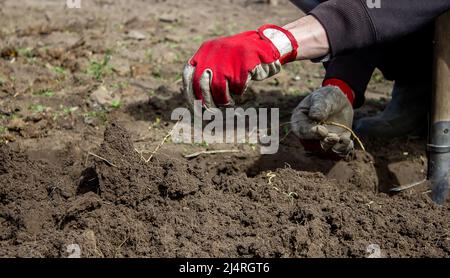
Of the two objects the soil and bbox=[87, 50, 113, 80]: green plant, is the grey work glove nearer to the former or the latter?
the soil

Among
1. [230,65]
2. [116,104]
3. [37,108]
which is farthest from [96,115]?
[230,65]

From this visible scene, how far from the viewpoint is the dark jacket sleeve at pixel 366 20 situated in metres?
2.36

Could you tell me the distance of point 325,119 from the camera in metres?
2.68

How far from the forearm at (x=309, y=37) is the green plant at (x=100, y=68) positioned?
1.73 metres

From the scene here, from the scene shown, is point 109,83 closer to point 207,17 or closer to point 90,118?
point 90,118

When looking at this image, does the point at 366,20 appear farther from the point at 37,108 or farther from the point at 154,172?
the point at 37,108

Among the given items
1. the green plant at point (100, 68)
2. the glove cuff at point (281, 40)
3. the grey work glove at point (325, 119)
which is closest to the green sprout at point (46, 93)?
the green plant at point (100, 68)

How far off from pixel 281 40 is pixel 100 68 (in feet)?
6.14

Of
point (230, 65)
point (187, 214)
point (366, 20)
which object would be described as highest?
point (366, 20)

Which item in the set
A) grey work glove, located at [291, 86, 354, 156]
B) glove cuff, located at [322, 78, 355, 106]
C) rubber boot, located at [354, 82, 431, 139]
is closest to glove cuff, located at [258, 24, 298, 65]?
grey work glove, located at [291, 86, 354, 156]

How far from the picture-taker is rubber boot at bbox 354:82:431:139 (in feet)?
10.9

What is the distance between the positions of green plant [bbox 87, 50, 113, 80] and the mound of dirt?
124 centimetres

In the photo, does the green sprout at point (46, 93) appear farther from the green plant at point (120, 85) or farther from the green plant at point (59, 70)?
the green plant at point (120, 85)
